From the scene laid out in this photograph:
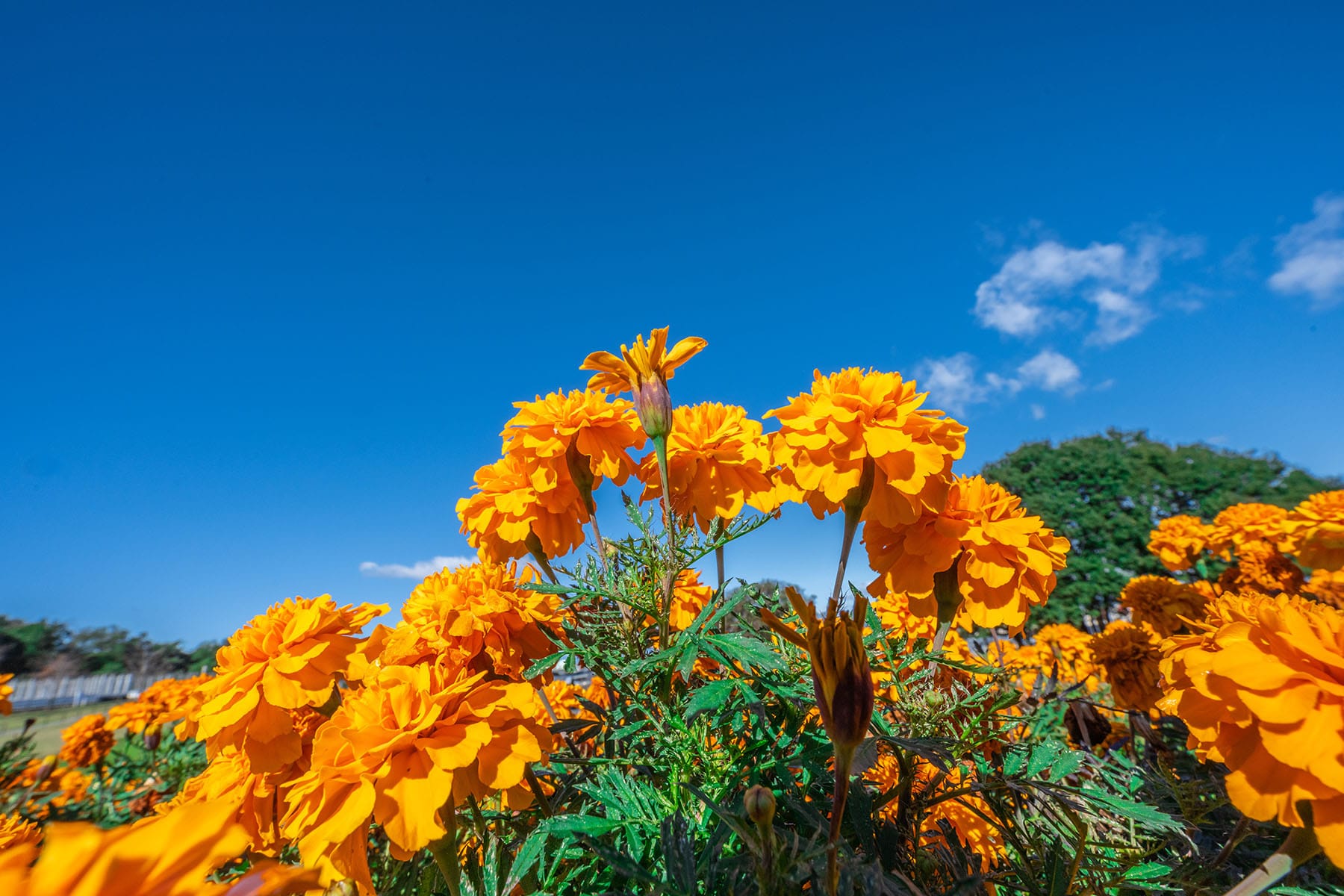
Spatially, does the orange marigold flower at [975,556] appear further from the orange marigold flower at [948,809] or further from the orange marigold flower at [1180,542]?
the orange marigold flower at [1180,542]

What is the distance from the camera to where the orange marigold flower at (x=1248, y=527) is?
314 cm

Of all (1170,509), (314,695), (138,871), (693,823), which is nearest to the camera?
(138,871)

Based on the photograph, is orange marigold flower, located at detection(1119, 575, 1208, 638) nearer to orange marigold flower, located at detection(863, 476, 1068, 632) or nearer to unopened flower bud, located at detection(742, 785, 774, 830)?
orange marigold flower, located at detection(863, 476, 1068, 632)

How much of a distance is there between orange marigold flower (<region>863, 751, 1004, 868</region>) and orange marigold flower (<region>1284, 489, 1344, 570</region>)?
2256 mm

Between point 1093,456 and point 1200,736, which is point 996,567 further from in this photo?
point 1093,456

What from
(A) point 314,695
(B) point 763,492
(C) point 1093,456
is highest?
(C) point 1093,456

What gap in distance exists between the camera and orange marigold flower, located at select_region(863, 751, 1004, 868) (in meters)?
1.15

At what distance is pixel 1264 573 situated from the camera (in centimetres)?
284

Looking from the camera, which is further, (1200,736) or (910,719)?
(910,719)

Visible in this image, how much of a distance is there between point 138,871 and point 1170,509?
16579 millimetres

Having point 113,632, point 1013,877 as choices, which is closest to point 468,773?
point 1013,877

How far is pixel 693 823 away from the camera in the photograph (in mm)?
965

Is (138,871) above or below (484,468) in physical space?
below

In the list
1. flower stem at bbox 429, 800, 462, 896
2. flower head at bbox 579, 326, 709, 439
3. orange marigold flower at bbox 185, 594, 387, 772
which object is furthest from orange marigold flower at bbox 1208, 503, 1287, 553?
orange marigold flower at bbox 185, 594, 387, 772
